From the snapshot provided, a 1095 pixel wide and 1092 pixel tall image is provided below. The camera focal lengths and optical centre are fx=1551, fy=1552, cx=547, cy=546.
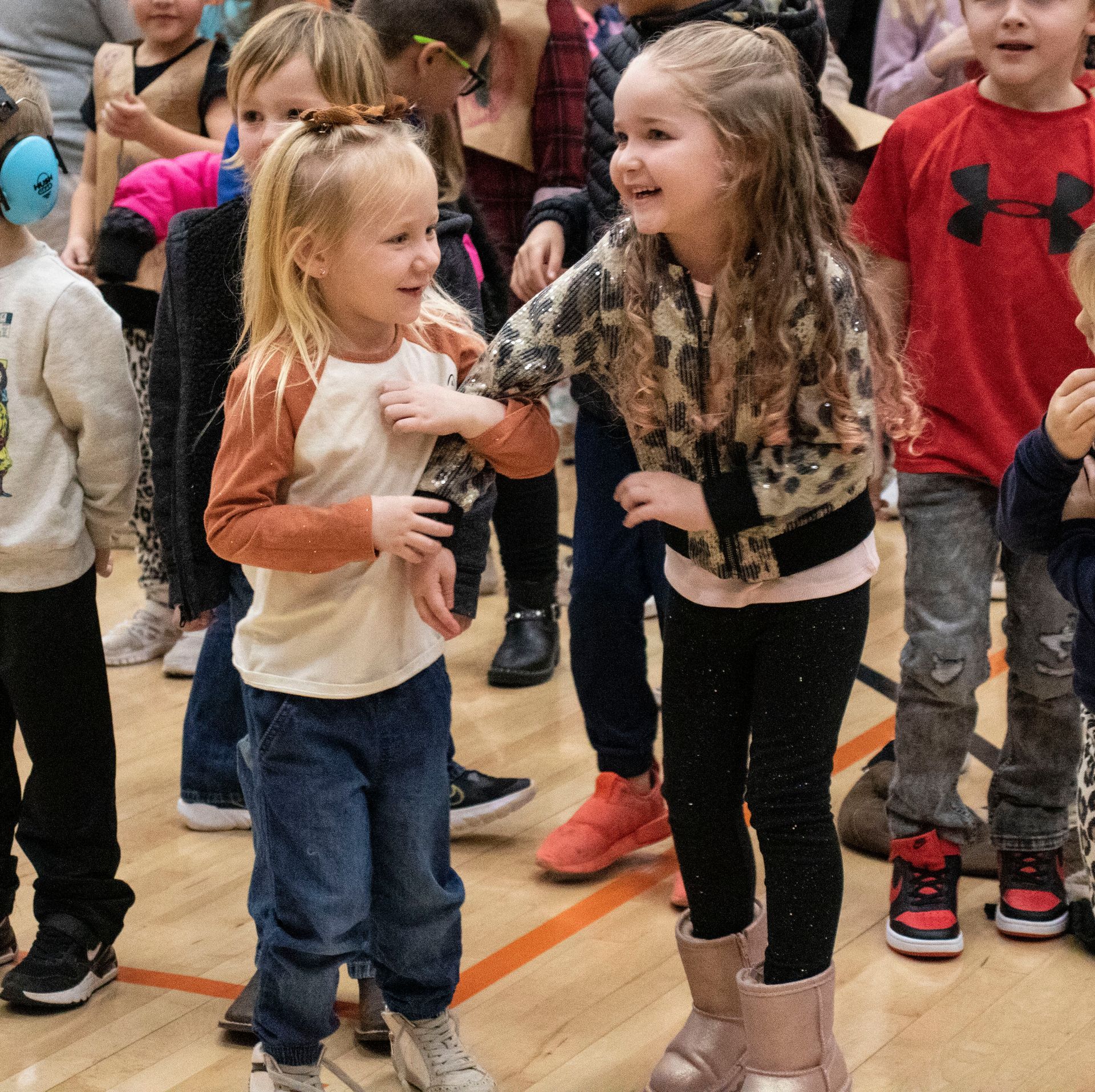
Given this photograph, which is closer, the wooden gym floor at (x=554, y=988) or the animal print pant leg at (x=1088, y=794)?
the animal print pant leg at (x=1088, y=794)

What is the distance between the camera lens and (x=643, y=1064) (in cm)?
220

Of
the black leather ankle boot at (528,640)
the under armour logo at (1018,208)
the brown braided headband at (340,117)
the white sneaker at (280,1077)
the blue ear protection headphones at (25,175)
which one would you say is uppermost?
the brown braided headband at (340,117)

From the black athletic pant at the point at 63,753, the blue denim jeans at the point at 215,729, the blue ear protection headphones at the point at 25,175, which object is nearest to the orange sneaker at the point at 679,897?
the blue denim jeans at the point at 215,729

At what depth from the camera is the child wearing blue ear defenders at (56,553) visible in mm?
2285

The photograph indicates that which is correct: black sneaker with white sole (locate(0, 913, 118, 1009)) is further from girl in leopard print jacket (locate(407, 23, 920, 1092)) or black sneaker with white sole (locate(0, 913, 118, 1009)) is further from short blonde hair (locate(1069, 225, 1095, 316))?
short blonde hair (locate(1069, 225, 1095, 316))

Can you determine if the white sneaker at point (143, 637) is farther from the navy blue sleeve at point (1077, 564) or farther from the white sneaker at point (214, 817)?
the navy blue sleeve at point (1077, 564)

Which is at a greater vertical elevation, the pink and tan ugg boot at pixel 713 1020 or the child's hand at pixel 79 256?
the child's hand at pixel 79 256

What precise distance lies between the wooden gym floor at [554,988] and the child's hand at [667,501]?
829 mm

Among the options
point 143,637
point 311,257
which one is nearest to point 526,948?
point 311,257

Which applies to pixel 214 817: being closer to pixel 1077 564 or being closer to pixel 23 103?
pixel 23 103

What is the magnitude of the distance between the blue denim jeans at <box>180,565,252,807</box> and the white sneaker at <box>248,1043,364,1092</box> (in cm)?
89

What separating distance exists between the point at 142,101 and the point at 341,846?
2.28 metres

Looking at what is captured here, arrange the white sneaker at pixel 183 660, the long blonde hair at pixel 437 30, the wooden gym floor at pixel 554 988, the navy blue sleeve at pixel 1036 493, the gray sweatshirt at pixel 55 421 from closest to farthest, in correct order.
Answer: the navy blue sleeve at pixel 1036 493, the wooden gym floor at pixel 554 988, the gray sweatshirt at pixel 55 421, the long blonde hair at pixel 437 30, the white sneaker at pixel 183 660

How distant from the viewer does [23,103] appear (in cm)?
229
